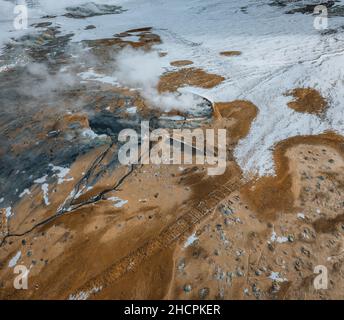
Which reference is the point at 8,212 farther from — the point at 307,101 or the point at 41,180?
the point at 307,101

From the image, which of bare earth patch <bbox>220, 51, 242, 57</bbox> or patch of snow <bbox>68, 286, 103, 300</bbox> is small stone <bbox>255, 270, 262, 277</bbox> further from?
bare earth patch <bbox>220, 51, 242, 57</bbox>

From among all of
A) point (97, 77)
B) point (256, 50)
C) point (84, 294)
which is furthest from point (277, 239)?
point (256, 50)

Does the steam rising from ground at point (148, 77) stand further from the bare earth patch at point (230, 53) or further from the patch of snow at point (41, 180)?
the patch of snow at point (41, 180)

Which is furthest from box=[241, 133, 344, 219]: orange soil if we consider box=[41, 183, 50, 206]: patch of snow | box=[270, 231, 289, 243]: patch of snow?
box=[41, 183, 50, 206]: patch of snow

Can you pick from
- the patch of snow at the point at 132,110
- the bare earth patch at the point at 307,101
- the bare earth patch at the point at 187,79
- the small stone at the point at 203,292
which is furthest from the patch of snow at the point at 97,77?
the small stone at the point at 203,292

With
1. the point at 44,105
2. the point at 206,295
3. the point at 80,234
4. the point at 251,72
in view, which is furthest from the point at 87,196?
the point at 251,72

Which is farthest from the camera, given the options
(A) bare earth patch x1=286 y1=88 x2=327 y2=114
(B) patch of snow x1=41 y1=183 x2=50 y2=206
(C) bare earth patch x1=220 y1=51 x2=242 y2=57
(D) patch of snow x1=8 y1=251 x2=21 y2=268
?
(C) bare earth patch x1=220 y1=51 x2=242 y2=57

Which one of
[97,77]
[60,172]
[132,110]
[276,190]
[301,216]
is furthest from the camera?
[97,77]
